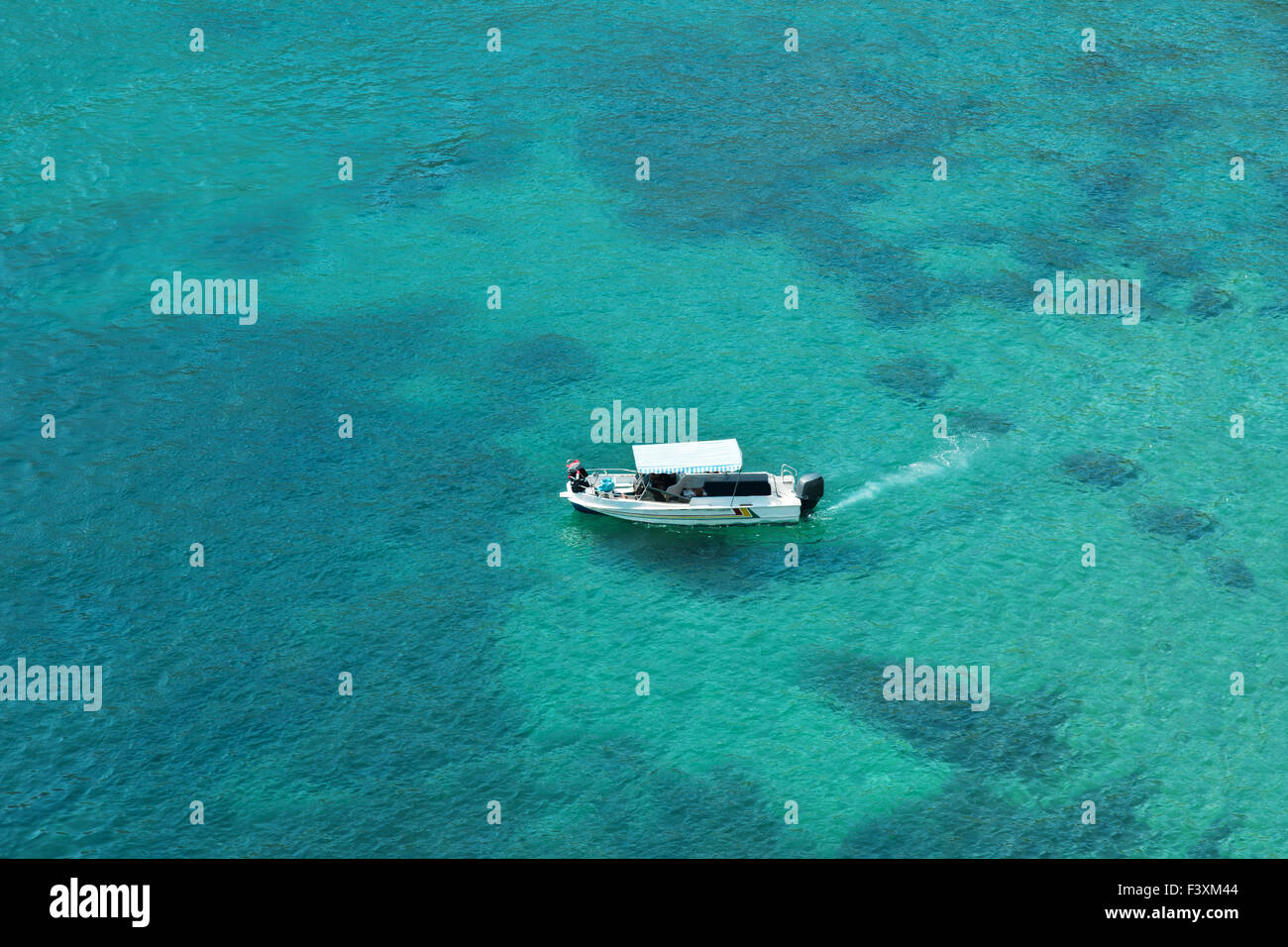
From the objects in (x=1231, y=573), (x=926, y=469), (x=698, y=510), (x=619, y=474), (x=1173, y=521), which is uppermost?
(x=619, y=474)

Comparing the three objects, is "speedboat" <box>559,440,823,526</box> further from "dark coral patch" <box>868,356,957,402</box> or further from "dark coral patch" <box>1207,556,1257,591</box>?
"dark coral patch" <box>1207,556,1257,591</box>

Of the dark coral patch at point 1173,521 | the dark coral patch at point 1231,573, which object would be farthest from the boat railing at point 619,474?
the dark coral patch at point 1231,573

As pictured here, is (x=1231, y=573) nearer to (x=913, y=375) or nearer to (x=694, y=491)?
(x=913, y=375)

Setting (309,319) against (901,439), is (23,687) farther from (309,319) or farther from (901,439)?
(901,439)

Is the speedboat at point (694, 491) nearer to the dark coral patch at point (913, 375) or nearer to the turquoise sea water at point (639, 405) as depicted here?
the turquoise sea water at point (639, 405)

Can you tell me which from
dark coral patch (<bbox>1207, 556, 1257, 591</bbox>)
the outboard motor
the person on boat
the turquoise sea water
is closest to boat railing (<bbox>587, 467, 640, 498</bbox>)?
the person on boat

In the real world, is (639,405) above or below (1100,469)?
above

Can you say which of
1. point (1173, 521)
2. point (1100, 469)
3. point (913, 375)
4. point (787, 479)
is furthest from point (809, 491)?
point (1173, 521)

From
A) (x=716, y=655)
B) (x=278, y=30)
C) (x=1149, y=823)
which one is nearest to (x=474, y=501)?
(x=716, y=655)
